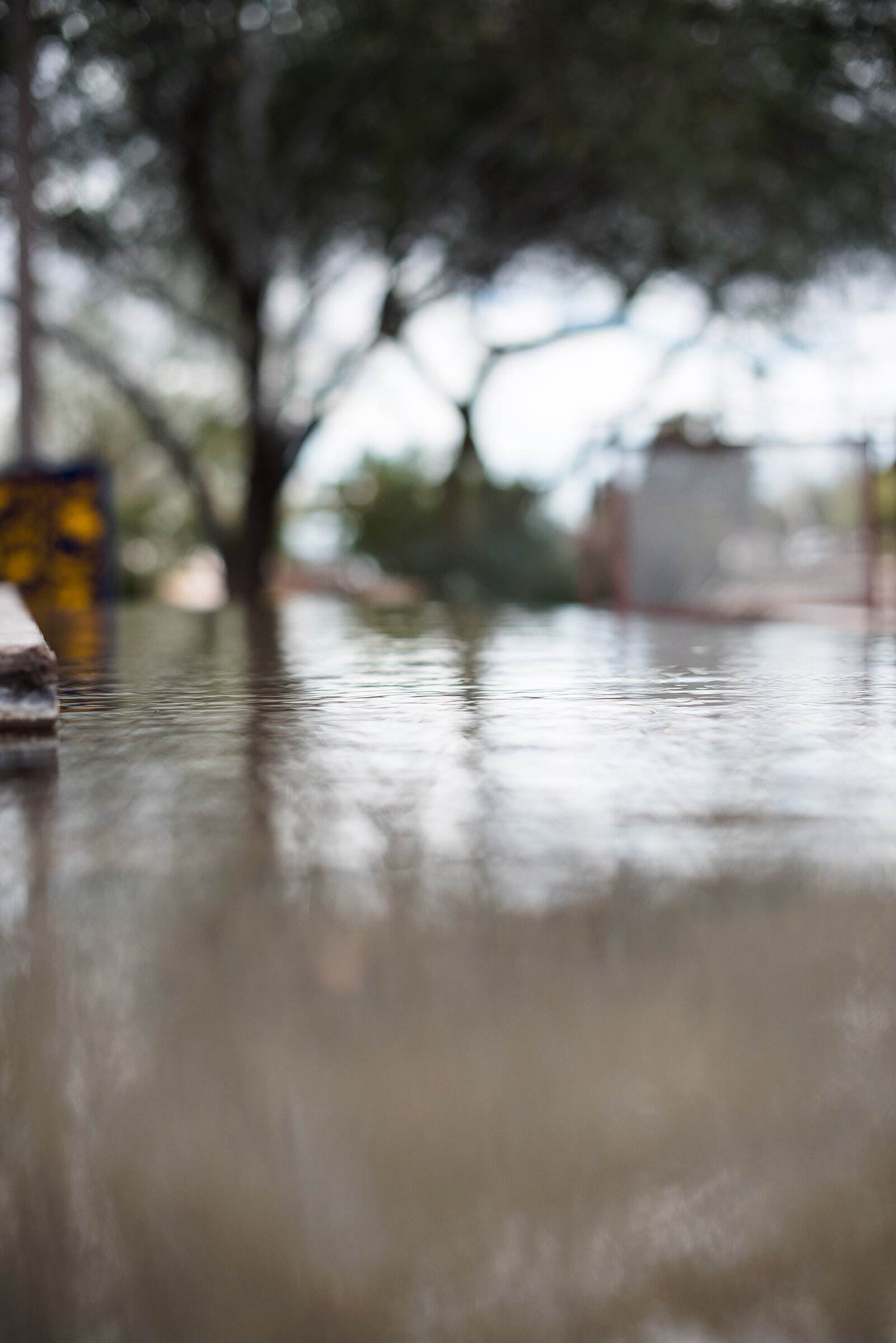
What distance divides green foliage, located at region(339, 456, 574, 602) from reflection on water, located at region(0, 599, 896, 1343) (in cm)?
1638

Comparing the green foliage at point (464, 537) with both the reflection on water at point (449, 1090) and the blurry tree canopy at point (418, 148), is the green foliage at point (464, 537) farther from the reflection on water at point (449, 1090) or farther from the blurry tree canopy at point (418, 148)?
the reflection on water at point (449, 1090)

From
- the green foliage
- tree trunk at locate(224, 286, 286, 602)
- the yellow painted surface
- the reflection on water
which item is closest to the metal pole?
the yellow painted surface

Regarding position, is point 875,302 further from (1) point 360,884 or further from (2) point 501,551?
(1) point 360,884

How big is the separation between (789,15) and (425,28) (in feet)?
7.94

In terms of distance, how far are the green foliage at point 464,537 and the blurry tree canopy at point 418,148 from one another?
17.2 feet

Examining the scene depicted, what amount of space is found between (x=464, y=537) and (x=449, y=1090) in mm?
17905

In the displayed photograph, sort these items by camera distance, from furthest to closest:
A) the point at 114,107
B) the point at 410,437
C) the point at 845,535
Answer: the point at 410,437, the point at 114,107, the point at 845,535

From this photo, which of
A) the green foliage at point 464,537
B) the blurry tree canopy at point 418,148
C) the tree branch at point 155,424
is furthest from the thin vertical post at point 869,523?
the green foliage at point 464,537

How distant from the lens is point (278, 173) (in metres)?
10.5

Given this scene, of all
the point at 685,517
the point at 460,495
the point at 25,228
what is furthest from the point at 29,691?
the point at 460,495

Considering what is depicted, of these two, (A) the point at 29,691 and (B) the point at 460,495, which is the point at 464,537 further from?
(A) the point at 29,691

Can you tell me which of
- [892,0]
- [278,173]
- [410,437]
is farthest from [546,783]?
[410,437]

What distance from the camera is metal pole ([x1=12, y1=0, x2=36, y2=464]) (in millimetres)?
7188

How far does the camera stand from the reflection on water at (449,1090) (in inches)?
14.5
